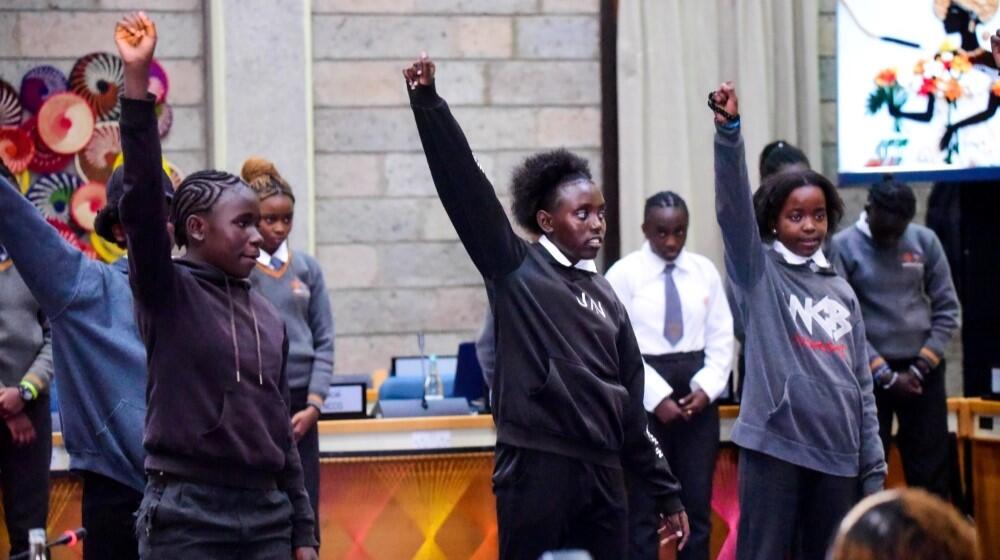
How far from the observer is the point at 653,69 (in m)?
8.68

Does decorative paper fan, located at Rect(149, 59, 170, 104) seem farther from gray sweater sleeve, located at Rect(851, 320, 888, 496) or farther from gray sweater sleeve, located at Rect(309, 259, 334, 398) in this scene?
gray sweater sleeve, located at Rect(851, 320, 888, 496)

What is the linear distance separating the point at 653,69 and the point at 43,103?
3271 mm

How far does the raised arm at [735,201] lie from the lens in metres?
4.50

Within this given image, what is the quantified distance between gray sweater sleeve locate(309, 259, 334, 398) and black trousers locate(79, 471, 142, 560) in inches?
68.9

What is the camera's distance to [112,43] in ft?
27.1

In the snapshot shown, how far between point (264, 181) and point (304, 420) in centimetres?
92

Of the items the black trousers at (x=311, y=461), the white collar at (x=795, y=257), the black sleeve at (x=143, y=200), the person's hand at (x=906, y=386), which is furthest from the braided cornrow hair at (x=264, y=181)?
the person's hand at (x=906, y=386)

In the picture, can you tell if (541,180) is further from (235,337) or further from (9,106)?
(9,106)

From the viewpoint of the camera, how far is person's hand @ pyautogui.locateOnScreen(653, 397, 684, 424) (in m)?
6.23

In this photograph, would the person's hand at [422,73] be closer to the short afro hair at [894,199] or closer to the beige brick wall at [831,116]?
the short afro hair at [894,199]

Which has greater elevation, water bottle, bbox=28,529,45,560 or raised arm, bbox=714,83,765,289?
raised arm, bbox=714,83,765,289

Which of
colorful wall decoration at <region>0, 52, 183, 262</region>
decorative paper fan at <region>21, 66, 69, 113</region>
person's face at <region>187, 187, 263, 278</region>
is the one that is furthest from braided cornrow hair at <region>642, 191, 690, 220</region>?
decorative paper fan at <region>21, 66, 69, 113</region>

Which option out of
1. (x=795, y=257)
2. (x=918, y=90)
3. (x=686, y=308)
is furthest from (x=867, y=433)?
(x=918, y=90)

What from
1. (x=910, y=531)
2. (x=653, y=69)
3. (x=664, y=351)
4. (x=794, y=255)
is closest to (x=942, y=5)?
(x=653, y=69)
